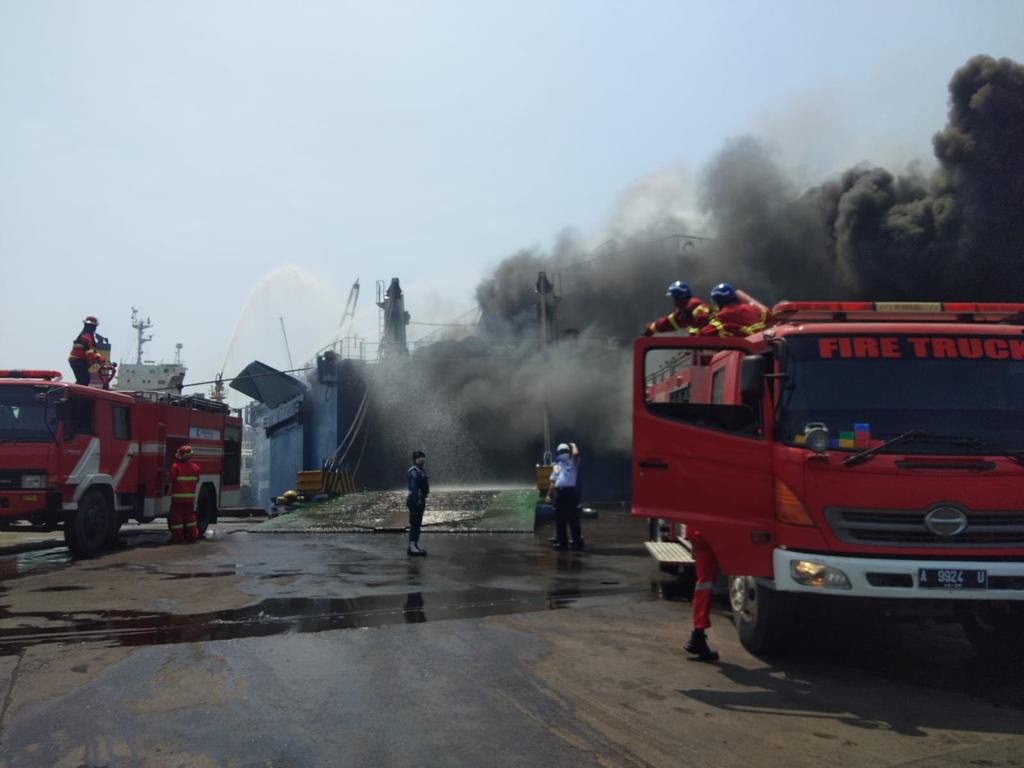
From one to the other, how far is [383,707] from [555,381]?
71.4 ft

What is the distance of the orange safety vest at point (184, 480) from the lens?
45.1 ft

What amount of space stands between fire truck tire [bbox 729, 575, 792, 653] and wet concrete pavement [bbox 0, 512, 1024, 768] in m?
0.16

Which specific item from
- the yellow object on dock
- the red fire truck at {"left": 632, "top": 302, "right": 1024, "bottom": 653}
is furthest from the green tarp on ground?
the red fire truck at {"left": 632, "top": 302, "right": 1024, "bottom": 653}

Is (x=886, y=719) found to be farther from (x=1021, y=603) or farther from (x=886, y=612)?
(x=1021, y=603)

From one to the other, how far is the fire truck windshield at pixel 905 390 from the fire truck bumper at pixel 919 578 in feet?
2.21

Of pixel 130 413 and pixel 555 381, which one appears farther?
pixel 555 381

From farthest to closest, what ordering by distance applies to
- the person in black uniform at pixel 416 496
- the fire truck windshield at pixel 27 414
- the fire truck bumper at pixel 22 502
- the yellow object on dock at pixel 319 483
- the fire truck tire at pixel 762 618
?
the yellow object on dock at pixel 319 483 < the person in black uniform at pixel 416 496 < the fire truck windshield at pixel 27 414 < the fire truck bumper at pixel 22 502 < the fire truck tire at pixel 762 618

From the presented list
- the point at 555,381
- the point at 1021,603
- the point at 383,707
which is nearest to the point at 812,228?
the point at 555,381

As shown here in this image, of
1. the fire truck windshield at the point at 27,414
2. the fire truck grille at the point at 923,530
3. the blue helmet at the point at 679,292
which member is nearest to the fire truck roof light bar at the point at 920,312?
the blue helmet at the point at 679,292

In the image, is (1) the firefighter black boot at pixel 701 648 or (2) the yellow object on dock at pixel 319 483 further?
(2) the yellow object on dock at pixel 319 483

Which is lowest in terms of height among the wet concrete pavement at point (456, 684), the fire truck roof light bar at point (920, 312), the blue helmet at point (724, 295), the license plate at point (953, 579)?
the wet concrete pavement at point (456, 684)

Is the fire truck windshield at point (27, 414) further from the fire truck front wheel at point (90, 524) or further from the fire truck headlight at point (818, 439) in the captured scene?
the fire truck headlight at point (818, 439)

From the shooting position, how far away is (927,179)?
19609 mm

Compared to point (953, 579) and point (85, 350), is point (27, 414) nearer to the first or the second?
point (85, 350)
